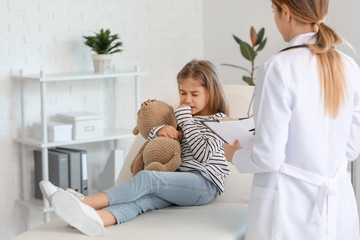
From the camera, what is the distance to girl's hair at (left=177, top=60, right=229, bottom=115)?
2504mm

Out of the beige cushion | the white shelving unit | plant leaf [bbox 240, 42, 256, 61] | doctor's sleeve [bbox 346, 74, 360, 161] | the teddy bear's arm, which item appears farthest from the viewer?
plant leaf [bbox 240, 42, 256, 61]

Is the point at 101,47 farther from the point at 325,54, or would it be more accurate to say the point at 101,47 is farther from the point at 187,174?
the point at 325,54

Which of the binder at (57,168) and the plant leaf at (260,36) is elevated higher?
the plant leaf at (260,36)

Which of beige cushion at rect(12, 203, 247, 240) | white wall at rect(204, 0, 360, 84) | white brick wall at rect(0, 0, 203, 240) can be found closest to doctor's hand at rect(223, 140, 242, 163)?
beige cushion at rect(12, 203, 247, 240)

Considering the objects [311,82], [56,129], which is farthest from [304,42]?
[56,129]

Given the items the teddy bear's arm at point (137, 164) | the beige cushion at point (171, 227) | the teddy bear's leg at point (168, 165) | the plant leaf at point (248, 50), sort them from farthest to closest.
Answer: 1. the plant leaf at point (248, 50)
2. the teddy bear's arm at point (137, 164)
3. the teddy bear's leg at point (168, 165)
4. the beige cushion at point (171, 227)

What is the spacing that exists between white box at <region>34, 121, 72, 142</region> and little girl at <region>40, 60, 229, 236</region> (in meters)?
1.21

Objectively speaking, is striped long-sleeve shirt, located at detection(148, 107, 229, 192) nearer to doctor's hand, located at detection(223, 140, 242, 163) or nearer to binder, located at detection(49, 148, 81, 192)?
doctor's hand, located at detection(223, 140, 242, 163)

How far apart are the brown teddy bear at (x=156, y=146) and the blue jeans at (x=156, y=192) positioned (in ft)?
0.30

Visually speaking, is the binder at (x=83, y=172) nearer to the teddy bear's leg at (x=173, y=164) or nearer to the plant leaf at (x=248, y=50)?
the plant leaf at (x=248, y=50)

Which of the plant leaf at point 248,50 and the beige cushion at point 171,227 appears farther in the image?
the plant leaf at point 248,50

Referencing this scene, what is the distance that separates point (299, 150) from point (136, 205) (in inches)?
28.8

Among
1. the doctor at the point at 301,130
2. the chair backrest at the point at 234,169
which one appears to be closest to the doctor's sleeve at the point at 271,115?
the doctor at the point at 301,130

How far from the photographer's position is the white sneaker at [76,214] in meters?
1.97
